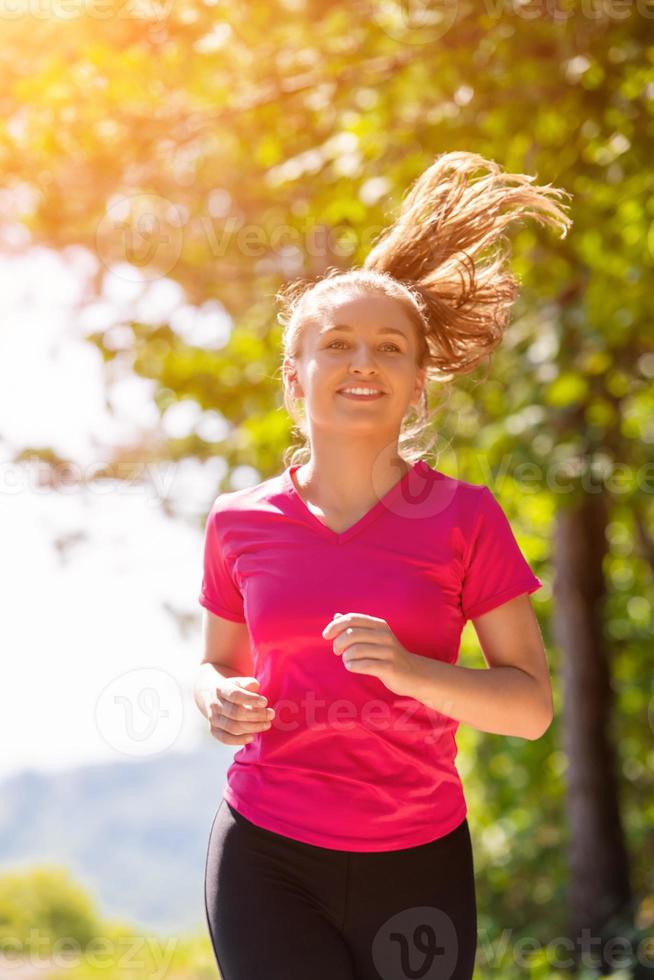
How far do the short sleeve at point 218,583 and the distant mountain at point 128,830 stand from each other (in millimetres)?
4986

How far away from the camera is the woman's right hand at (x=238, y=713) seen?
2082mm

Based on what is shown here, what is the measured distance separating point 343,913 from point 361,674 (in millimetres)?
416

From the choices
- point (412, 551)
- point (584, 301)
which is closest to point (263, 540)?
point (412, 551)

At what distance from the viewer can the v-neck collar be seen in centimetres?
226

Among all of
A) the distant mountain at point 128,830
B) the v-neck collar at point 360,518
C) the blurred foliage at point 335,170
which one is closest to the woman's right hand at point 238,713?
the v-neck collar at point 360,518

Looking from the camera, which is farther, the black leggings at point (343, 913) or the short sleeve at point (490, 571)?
the short sleeve at point (490, 571)

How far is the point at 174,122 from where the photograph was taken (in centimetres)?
558

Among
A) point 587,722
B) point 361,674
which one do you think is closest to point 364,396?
point 361,674

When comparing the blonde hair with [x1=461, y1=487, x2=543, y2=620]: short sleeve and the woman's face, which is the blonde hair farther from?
[x1=461, y1=487, x2=543, y2=620]: short sleeve

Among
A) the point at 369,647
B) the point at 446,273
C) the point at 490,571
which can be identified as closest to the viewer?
the point at 369,647

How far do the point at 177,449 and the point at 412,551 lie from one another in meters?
4.84

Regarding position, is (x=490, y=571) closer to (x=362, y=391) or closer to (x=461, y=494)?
(x=461, y=494)

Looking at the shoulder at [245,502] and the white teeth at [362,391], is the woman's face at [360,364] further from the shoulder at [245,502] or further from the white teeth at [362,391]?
the shoulder at [245,502]

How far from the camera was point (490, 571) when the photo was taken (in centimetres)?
222
